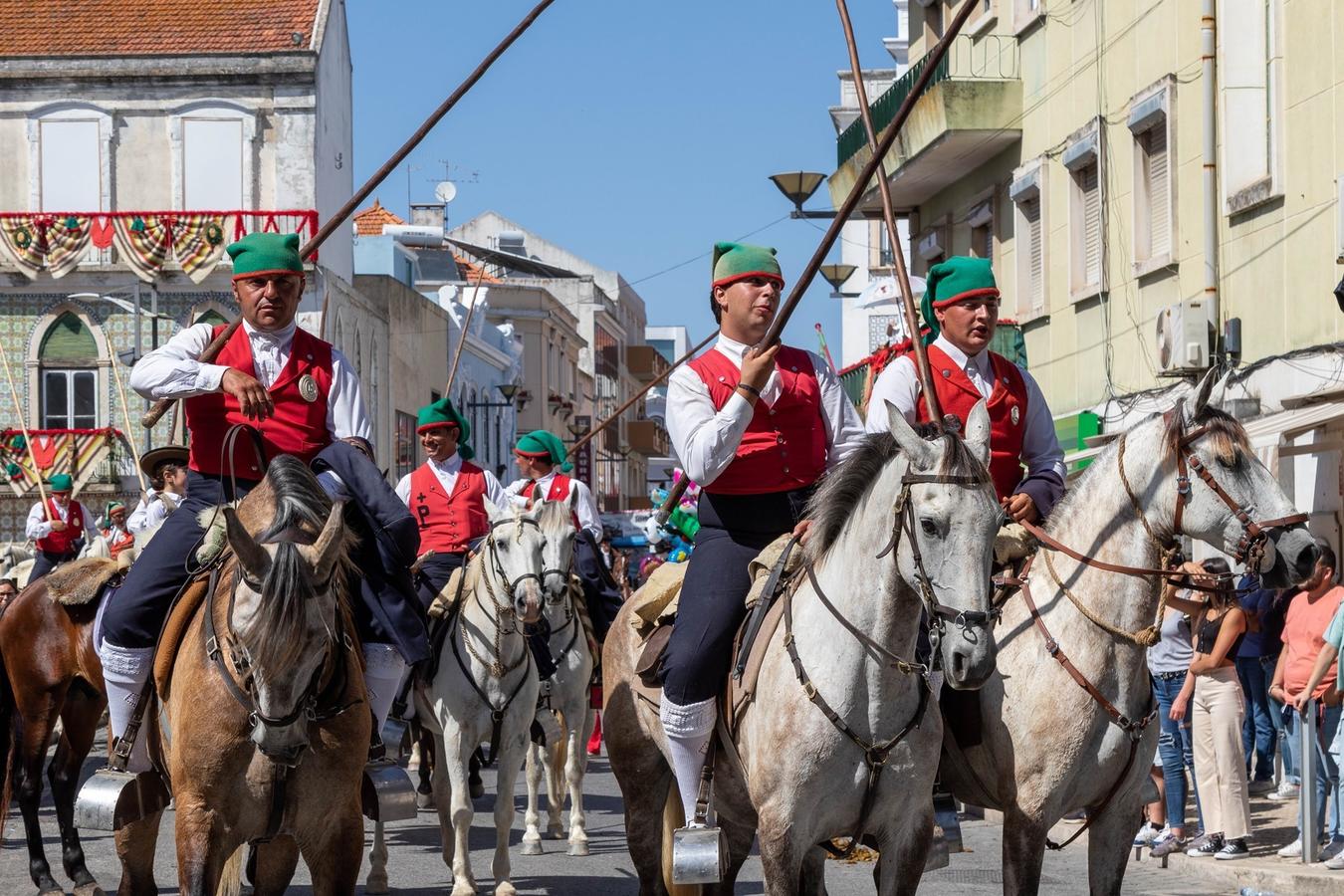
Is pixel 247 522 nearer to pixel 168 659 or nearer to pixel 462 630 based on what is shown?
pixel 168 659

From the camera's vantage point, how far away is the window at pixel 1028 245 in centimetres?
2386

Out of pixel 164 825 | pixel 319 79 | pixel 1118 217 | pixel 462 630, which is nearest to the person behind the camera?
pixel 462 630

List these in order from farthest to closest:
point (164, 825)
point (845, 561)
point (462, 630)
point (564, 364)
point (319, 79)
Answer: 1. point (564, 364)
2. point (319, 79)
3. point (164, 825)
4. point (462, 630)
5. point (845, 561)

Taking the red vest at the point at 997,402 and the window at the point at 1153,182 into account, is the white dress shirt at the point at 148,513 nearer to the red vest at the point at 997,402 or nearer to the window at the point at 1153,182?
the red vest at the point at 997,402

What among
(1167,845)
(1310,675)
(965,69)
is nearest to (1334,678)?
(1310,675)

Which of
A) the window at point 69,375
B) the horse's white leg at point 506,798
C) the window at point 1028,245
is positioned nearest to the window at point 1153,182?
the window at point 1028,245

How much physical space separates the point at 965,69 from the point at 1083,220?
13.9 feet

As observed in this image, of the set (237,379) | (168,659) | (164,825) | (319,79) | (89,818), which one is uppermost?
(319,79)

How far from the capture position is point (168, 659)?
289 inches

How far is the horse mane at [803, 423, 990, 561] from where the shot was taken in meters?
6.66

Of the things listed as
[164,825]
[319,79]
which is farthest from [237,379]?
[319,79]

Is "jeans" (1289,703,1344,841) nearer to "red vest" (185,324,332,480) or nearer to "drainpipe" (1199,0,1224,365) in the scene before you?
"drainpipe" (1199,0,1224,365)

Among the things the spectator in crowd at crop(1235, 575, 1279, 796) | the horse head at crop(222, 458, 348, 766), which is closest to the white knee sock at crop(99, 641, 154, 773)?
the horse head at crop(222, 458, 348, 766)

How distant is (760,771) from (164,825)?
819cm
